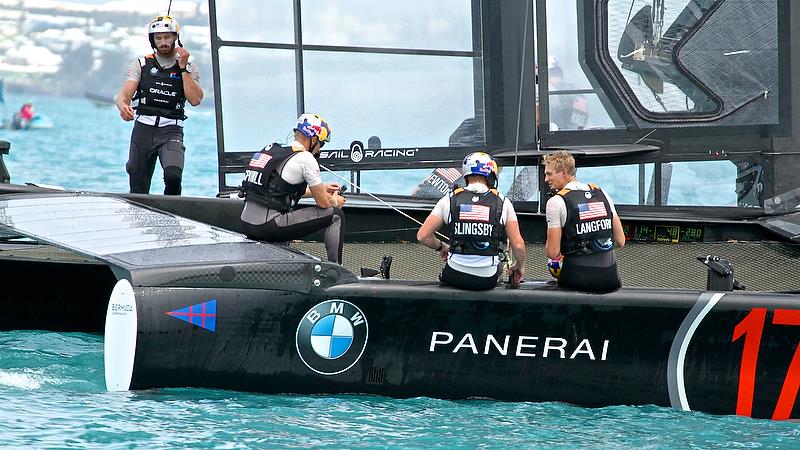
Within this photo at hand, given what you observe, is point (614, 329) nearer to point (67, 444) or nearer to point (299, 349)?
point (299, 349)

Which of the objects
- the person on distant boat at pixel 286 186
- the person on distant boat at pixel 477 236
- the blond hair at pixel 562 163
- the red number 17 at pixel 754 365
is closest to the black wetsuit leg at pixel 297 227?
the person on distant boat at pixel 286 186

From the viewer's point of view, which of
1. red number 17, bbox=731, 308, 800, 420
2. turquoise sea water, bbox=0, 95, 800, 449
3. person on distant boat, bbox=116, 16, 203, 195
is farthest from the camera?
person on distant boat, bbox=116, 16, 203, 195

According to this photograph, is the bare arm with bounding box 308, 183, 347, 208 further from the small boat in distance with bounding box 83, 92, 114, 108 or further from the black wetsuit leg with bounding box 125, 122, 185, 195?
the small boat in distance with bounding box 83, 92, 114, 108

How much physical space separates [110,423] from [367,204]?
3176mm

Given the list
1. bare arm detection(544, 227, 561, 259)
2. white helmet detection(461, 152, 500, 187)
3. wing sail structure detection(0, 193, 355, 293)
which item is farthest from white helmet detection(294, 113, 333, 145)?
bare arm detection(544, 227, 561, 259)

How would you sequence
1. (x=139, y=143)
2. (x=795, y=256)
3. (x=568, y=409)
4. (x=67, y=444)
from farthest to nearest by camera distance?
(x=139, y=143) < (x=795, y=256) < (x=568, y=409) < (x=67, y=444)

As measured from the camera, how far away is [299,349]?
621 cm

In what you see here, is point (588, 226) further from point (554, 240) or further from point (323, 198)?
point (323, 198)

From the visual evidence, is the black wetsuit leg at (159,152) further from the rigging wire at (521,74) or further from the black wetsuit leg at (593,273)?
the black wetsuit leg at (593,273)

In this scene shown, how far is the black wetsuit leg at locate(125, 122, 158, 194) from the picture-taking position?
333 inches

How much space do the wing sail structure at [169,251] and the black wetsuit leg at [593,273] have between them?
3.46 feet

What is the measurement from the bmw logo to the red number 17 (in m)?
1.76

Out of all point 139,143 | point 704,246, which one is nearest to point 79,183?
point 139,143

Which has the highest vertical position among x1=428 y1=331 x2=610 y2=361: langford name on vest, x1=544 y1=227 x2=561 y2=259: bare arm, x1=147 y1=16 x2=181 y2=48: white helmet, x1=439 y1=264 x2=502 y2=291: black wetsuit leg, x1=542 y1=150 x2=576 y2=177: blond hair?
x1=147 y1=16 x2=181 y2=48: white helmet
